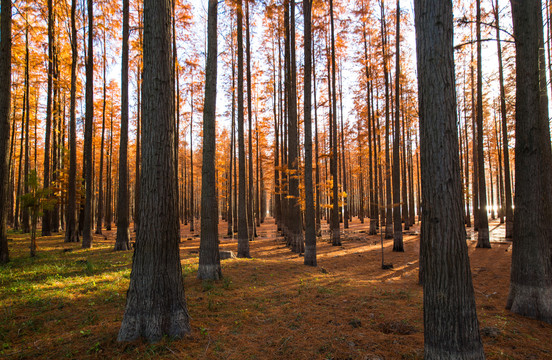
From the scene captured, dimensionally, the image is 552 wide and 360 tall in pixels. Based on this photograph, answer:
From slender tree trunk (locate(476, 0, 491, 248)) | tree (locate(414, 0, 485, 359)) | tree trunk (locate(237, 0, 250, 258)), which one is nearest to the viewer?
tree (locate(414, 0, 485, 359))

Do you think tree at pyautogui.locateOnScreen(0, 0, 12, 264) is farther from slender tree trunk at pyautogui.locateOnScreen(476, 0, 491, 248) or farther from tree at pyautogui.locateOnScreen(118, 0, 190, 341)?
slender tree trunk at pyautogui.locateOnScreen(476, 0, 491, 248)

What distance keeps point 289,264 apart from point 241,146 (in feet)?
16.3

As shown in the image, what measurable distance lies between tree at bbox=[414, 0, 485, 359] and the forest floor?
0.81 metres

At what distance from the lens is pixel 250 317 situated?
474cm

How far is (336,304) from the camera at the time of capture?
545 cm

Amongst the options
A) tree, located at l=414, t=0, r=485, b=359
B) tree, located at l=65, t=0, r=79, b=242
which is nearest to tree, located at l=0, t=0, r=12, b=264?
tree, located at l=65, t=0, r=79, b=242

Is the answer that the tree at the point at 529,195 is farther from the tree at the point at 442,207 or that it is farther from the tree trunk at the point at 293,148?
the tree trunk at the point at 293,148

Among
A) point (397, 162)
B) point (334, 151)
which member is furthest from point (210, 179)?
point (397, 162)

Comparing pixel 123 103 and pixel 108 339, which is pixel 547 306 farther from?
pixel 123 103

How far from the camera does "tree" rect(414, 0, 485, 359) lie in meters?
2.75

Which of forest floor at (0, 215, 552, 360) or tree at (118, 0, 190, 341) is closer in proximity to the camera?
forest floor at (0, 215, 552, 360)

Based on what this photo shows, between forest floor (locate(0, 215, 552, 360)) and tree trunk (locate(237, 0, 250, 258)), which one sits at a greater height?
tree trunk (locate(237, 0, 250, 258))

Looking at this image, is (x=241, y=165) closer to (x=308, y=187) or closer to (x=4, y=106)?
(x=308, y=187)

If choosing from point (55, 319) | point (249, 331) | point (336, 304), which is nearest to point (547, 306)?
point (336, 304)
